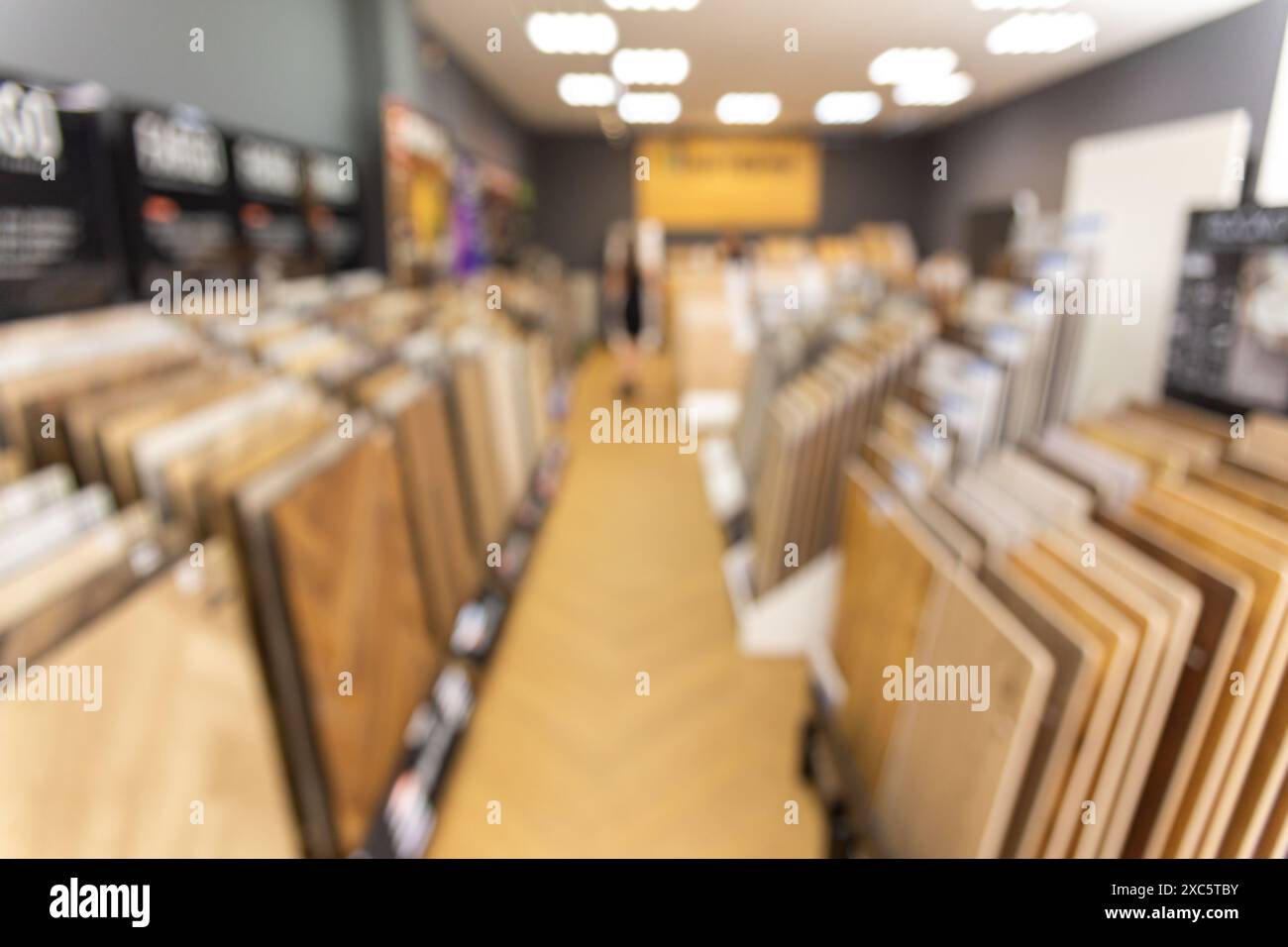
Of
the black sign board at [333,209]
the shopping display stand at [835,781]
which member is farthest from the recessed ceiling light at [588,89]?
the black sign board at [333,209]

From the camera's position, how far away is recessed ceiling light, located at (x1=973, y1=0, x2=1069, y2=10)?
0.80 metres

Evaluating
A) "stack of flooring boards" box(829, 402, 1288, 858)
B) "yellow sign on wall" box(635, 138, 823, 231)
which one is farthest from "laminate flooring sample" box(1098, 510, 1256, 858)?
"yellow sign on wall" box(635, 138, 823, 231)

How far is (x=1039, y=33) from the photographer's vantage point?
2.99 feet

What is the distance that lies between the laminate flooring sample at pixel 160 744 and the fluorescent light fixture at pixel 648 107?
4.03 feet

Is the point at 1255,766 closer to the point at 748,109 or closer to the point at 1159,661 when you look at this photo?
the point at 1159,661

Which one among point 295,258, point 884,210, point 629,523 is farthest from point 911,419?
point 884,210

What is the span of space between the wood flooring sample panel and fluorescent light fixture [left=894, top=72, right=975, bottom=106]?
1.37m

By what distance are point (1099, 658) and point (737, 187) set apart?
10958 millimetres

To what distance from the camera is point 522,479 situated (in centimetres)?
373

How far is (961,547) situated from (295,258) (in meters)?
3.13

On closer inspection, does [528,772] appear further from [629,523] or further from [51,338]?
[629,523]

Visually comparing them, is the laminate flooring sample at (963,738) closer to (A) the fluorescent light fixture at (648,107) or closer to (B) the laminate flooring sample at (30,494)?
(A) the fluorescent light fixture at (648,107)

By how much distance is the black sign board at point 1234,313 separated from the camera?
48.6 inches

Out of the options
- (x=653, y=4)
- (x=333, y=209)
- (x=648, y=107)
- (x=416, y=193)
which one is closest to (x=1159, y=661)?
(x=653, y=4)
